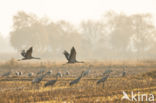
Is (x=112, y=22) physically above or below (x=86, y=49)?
above

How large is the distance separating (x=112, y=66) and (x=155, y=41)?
162 ft

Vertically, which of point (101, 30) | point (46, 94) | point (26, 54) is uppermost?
point (101, 30)

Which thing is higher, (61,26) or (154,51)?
(61,26)

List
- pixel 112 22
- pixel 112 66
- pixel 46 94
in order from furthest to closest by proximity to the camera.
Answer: pixel 112 22 < pixel 112 66 < pixel 46 94

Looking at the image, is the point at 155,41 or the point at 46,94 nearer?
the point at 46,94

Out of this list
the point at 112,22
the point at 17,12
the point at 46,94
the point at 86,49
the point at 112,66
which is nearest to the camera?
the point at 46,94

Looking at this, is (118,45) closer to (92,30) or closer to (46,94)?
(92,30)

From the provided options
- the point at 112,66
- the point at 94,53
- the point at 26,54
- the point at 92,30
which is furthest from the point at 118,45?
the point at 26,54

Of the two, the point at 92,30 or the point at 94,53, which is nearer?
the point at 94,53

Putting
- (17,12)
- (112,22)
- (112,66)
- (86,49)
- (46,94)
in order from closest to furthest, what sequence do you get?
(46,94), (112,66), (17,12), (86,49), (112,22)

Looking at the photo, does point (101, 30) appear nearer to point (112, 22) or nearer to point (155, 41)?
point (112, 22)

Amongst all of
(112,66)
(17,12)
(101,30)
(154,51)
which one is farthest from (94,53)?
(112,66)

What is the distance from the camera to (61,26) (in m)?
82.9

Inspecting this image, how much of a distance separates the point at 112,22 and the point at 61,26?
44.9 feet
